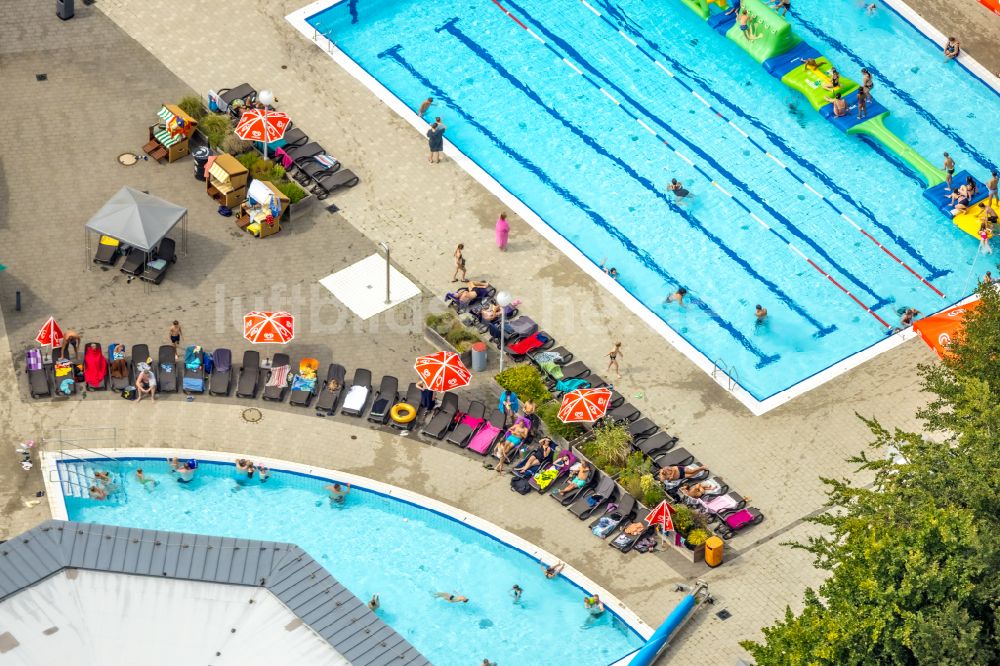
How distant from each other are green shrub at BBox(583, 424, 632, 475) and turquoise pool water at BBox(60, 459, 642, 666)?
6.10 ft

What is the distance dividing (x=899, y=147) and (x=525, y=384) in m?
15.2

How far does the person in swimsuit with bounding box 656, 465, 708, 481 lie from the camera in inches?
1714

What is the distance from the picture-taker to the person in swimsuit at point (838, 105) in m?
53.8

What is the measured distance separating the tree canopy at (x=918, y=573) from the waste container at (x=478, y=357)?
11.2 m

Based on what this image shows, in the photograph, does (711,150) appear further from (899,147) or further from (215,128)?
(215,128)

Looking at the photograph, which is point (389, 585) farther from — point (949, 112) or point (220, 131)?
point (949, 112)

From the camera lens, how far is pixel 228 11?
5591cm

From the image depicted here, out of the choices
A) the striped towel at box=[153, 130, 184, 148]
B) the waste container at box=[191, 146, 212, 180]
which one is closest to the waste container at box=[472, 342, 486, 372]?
the waste container at box=[191, 146, 212, 180]

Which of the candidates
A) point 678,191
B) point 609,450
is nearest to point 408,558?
point 609,450

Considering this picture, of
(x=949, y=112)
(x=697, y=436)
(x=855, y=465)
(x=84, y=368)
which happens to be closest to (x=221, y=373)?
(x=84, y=368)

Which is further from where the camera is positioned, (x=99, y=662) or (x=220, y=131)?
(x=220, y=131)

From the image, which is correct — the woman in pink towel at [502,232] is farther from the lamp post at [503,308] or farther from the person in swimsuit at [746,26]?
the person in swimsuit at [746,26]

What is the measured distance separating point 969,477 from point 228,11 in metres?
28.9

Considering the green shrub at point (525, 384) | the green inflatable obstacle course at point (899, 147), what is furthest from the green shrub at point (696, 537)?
the green inflatable obstacle course at point (899, 147)
